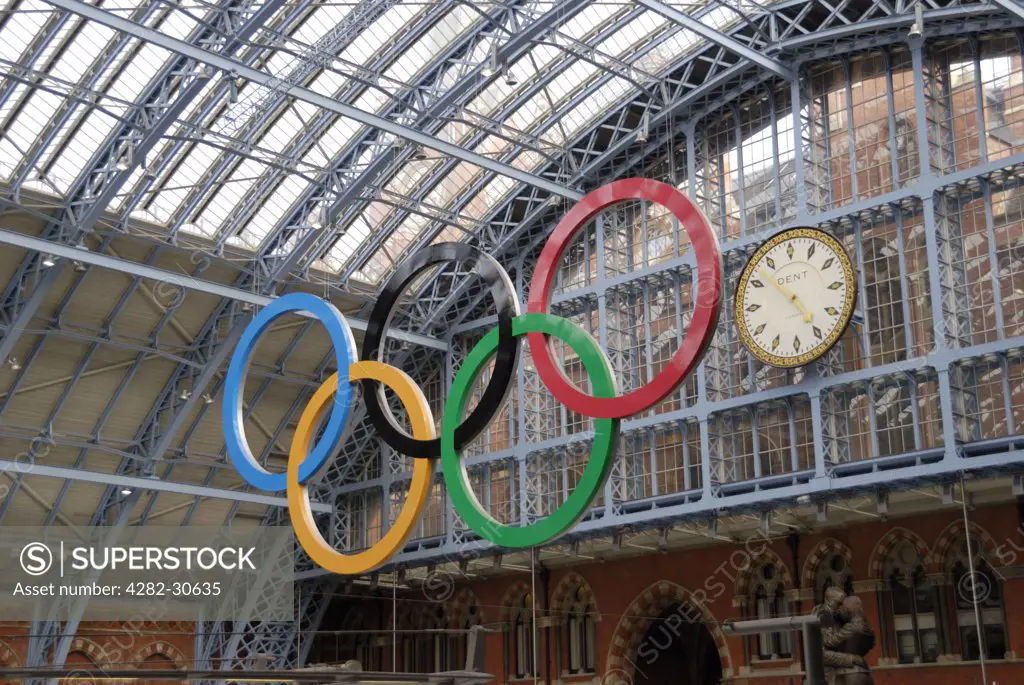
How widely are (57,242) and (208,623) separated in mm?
15305

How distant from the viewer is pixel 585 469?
19.0 m

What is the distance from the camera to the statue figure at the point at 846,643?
52.5 feet

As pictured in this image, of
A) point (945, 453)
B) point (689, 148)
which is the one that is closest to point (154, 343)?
point (689, 148)

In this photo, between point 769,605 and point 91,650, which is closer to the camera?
point 769,605

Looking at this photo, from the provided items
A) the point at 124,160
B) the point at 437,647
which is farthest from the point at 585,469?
the point at 437,647

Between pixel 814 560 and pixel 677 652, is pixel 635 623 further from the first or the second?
pixel 814 560

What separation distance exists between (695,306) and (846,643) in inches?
211

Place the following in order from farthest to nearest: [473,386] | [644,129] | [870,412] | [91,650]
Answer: [91,650]
[644,129]
[870,412]
[473,386]

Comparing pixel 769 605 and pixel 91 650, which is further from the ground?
pixel 769 605

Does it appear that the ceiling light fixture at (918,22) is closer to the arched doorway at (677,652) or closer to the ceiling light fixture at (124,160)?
the arched doorway at (677,652)

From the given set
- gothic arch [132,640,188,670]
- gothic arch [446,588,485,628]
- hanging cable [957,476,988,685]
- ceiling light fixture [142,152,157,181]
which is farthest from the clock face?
gothic arch [132,640,188,670]


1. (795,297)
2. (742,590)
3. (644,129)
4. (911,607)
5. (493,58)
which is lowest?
(911,607)

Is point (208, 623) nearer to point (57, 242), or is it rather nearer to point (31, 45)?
point (57, 242)

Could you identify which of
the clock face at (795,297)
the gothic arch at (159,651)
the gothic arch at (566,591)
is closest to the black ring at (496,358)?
the clock face at (795,297)
